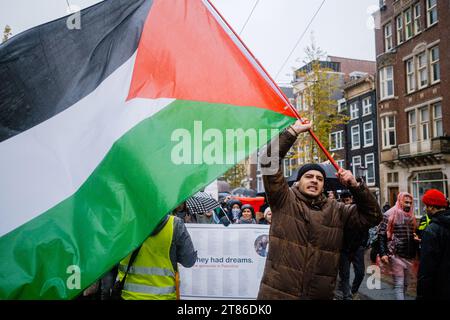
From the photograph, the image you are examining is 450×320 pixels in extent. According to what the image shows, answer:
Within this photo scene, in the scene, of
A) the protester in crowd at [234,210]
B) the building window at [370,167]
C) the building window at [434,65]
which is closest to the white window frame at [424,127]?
the building window at [434,65]

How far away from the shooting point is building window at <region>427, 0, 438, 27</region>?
24750 mm

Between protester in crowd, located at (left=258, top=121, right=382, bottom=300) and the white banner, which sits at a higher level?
protester in crowd, located at (left=258, top=121, right=382, bottom=300)

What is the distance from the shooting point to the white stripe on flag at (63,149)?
2.77 meters

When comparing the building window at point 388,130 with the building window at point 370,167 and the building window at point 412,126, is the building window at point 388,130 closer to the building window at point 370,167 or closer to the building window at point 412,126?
the building window at point 412,126

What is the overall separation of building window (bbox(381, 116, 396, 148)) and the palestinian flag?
95.0 ft

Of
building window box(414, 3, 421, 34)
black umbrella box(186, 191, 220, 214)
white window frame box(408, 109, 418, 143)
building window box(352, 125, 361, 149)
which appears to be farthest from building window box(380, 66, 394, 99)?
black umbrella box(186, 191, 220, 214)

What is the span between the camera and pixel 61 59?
119 inches

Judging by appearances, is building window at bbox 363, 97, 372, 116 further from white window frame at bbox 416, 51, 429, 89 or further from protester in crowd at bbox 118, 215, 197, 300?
protester in crowd at bbox 118, 215, 197, 300

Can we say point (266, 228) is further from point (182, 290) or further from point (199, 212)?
point (199, 212)

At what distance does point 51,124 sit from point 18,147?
277mm

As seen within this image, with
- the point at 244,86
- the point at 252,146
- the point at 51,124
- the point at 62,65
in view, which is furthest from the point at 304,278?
the point at 62,65

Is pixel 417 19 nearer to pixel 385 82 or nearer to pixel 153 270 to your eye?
pixel 385 82

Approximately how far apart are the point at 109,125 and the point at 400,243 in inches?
215

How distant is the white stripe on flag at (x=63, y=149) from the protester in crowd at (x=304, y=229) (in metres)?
1.02
